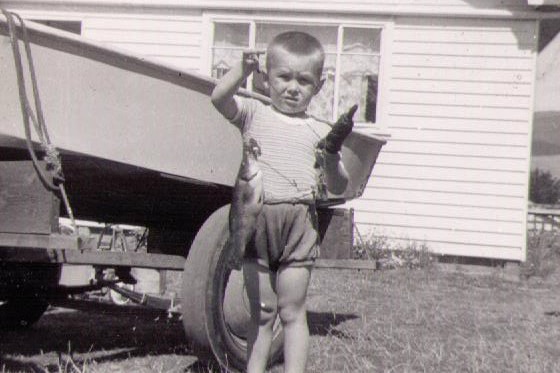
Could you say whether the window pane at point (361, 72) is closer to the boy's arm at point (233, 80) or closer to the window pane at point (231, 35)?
the window pane at point (231, 35)

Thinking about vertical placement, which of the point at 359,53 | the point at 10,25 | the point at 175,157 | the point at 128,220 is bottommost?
the point at 128,220

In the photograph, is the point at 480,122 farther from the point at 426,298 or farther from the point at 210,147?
the point at 210,147

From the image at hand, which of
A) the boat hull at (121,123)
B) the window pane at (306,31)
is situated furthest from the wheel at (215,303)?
the window pane at (306,31)

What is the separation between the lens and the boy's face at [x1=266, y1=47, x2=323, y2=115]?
3014 mm

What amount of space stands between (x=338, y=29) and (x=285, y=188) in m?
8.41

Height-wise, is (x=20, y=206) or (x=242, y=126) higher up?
(x=242, y=126)

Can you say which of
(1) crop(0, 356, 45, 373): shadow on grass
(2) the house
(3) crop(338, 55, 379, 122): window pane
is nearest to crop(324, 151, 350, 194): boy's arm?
(1) crop(0, 356, 45, 373): shadow on grass

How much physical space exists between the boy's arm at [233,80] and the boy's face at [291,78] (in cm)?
12

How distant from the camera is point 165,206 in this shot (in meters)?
4.83

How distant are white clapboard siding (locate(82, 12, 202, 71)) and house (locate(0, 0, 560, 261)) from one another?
2.89 feet

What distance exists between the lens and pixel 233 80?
9.60 ft

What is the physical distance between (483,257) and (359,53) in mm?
3169

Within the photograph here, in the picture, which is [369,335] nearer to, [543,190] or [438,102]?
[438,102]

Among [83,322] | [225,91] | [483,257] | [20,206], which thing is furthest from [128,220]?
[483,257]
